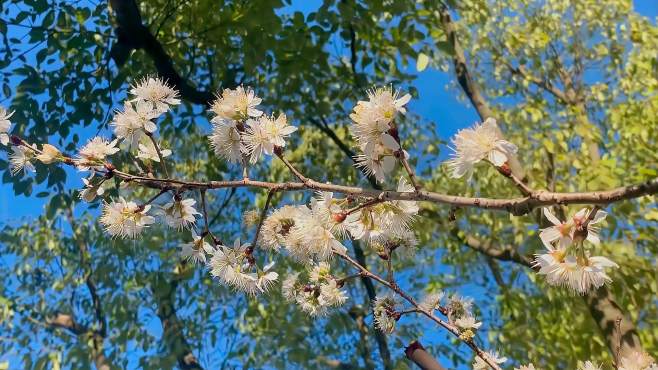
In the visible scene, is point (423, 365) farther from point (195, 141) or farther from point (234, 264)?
point (195, 141)

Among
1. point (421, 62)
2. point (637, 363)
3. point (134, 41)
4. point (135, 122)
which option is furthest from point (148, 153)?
point (134, 41)

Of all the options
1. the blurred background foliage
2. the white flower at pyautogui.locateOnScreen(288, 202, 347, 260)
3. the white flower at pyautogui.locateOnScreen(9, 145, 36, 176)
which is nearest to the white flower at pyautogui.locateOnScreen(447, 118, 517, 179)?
the white flower at pyautogui.locateOnScreen(288, 202, 347, 260)

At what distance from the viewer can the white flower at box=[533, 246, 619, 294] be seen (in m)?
0.72

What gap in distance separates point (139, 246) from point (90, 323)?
30.3 inches

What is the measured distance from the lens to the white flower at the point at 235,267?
1.03 meters

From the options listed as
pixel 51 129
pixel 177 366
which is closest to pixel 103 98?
pixel 51 129

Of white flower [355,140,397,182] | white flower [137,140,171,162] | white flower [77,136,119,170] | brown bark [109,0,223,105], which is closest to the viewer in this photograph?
white flower [355,140,397,182]

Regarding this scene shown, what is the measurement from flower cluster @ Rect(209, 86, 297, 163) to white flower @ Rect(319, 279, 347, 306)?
32 cm

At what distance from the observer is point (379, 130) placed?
0.82m

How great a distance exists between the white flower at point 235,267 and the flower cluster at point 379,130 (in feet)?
0.96

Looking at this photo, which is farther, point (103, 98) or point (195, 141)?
point (195, 141)

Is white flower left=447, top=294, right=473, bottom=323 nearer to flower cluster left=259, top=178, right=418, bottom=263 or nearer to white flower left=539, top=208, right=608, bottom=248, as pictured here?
flower cluster left=259, top=178, right=418, bottom=263

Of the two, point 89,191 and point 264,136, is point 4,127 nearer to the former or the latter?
point 89,191

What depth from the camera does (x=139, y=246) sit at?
3232mm
